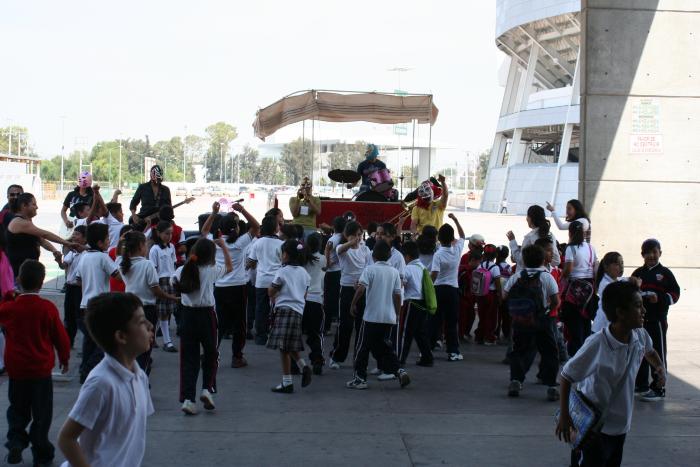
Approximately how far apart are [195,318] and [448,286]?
3.93 m

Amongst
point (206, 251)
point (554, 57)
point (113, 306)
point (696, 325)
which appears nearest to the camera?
point (113, 306)

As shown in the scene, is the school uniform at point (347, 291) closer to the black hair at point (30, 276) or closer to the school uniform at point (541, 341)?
the school uniform at point (541, 341)

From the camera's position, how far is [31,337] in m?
6.08

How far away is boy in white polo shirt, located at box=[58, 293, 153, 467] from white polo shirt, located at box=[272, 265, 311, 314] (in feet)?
16.6

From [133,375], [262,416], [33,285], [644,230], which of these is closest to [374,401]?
[262,416]

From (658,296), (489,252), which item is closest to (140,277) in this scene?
(658,296)

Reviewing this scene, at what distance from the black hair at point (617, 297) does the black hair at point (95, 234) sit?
477 centimetres

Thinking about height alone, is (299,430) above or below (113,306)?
below

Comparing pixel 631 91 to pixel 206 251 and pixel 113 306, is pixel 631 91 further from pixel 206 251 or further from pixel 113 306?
pixel 113 306

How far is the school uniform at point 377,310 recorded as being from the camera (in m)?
8.79

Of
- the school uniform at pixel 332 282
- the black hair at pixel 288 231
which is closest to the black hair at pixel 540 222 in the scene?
the school uniform at pixel 332 282

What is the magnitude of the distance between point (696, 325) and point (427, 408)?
652cm

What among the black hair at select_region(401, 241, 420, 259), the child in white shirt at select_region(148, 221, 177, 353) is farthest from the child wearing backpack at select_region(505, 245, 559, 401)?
the child in white shirt at select_region(148, 221, 177, 353)

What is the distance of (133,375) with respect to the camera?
138 inches
